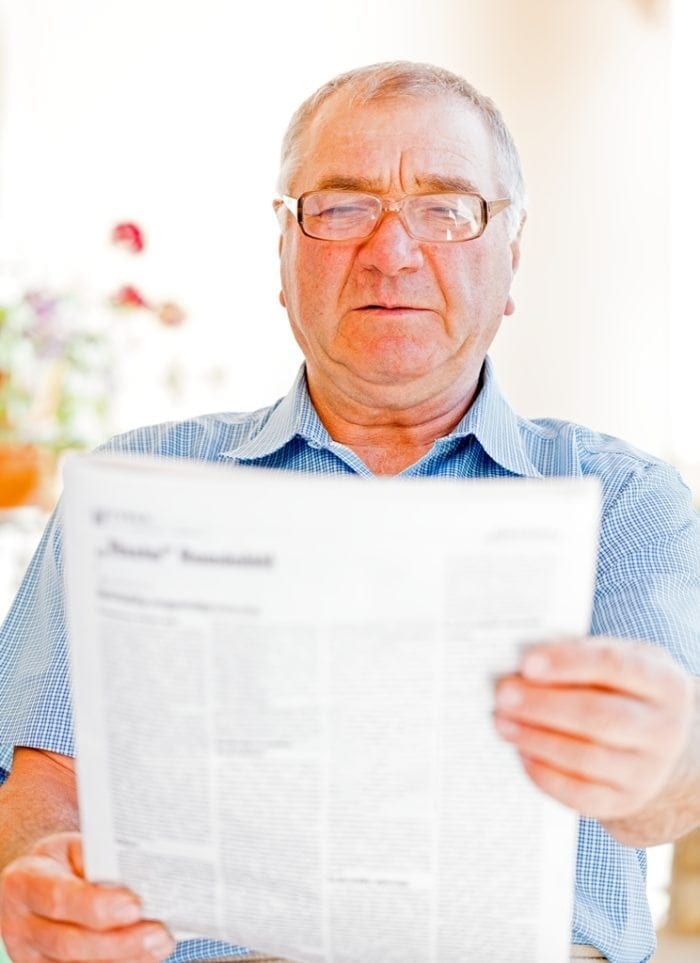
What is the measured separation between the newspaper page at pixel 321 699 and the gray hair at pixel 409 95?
0.72 metres

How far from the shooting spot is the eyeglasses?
50.2 inches

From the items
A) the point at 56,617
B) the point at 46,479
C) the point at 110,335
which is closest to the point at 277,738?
the point at 56,617

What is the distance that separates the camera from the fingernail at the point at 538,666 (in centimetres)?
68

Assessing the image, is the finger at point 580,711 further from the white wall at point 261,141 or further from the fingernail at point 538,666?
the white wall at point 261,141

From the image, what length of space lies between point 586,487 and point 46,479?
2055 millimetres

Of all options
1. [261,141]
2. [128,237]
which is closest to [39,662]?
[128,237]

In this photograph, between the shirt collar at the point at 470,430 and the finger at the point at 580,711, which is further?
the shirt collar at the point at 470,430

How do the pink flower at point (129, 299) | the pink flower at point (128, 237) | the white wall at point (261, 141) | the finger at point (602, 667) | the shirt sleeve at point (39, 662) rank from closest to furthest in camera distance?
the finger at point (602, 667), the shirt sleeve at point (39, 662), the pink flower at point (128, 237), the pink flower at point (129, 299), the white wall at point (261, 141)

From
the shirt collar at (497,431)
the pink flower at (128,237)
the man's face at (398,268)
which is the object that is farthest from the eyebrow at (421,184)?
Answer: the pink flower at (128,237)

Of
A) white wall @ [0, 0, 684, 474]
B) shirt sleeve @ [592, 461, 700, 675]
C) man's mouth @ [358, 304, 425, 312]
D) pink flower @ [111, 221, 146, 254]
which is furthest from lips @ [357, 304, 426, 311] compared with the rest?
white wall @ [0, 0, 684, 474]

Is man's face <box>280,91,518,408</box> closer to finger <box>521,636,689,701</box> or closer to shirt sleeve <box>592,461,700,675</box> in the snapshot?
shirt sleeve <box>592,461,700,675</box>

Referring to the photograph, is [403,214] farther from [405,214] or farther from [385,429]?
[385,429]

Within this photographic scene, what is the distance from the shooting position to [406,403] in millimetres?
1300

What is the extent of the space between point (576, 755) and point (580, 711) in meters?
0.03
